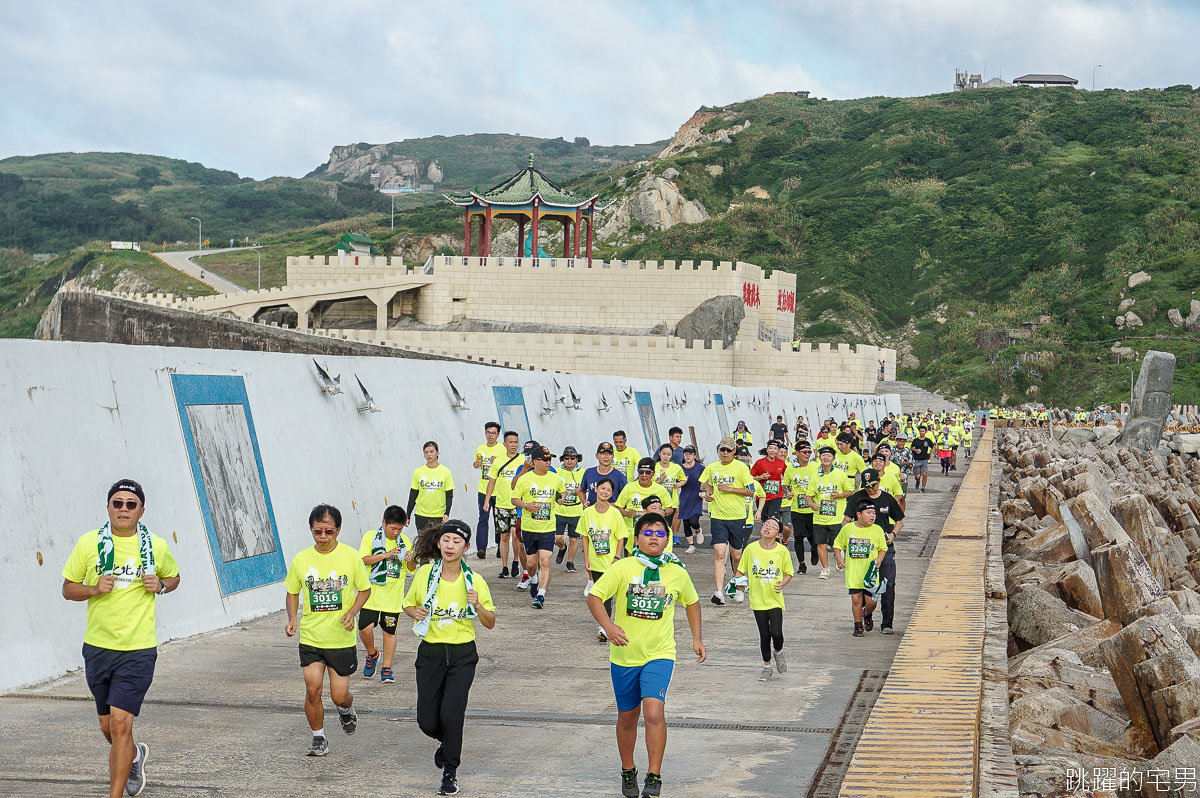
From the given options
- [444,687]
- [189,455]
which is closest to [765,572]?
[444,687]

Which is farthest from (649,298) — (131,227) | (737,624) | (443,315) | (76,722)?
(131,227)

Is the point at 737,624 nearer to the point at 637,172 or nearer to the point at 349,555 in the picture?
the point at 349,555

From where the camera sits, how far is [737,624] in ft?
40.4

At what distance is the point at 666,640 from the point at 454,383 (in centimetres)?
1169

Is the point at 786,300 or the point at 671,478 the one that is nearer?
the point at 671,478

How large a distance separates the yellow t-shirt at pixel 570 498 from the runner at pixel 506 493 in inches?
21.5

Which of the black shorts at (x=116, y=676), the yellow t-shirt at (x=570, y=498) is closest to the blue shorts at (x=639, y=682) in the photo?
the black shorts at (x=116, y=676)

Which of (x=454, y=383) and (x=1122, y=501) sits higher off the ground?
(x=454, y=383)

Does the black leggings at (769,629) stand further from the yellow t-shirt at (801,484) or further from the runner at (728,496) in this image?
the yellow t-shirt at (801,484)

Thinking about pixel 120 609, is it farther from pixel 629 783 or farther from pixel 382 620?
pixel 382 620

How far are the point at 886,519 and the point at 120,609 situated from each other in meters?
7.89

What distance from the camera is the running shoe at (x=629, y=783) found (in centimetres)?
638

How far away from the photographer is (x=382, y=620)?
9367mm

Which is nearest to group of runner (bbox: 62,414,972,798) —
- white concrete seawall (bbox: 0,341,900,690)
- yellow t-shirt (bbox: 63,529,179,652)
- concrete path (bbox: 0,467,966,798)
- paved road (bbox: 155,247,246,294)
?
yellow t-shirt (bbox: 63,529,179,652)
